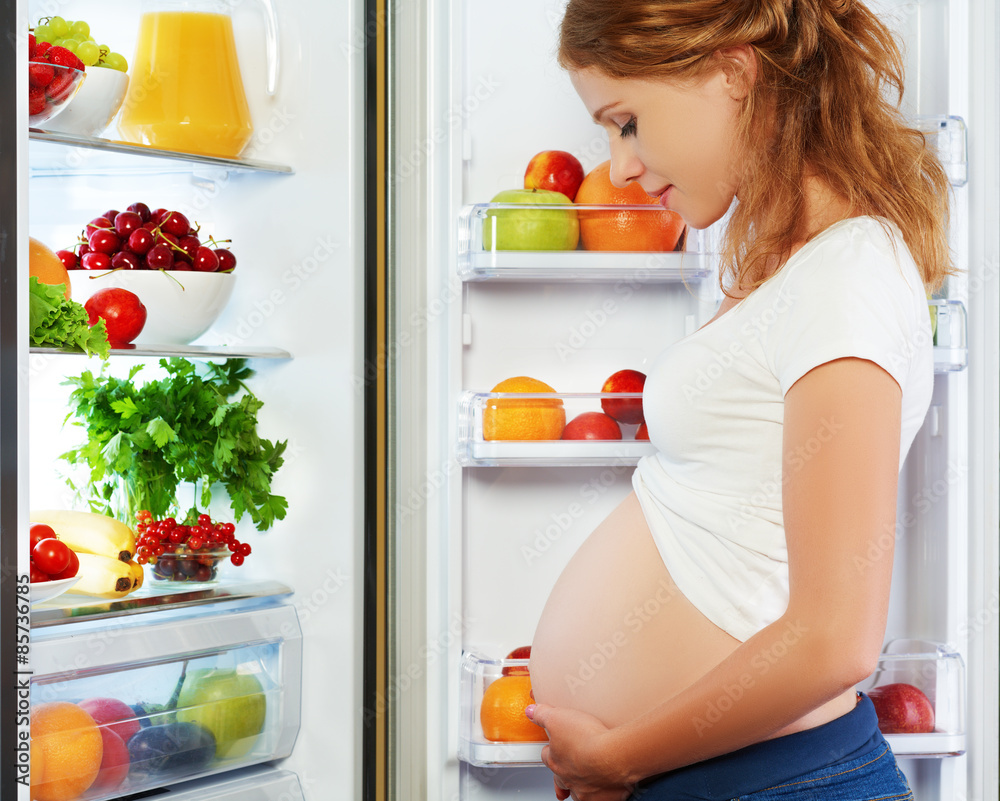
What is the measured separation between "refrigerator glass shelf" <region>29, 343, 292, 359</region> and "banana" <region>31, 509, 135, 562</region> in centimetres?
22

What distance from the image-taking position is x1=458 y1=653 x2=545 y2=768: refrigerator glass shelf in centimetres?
125

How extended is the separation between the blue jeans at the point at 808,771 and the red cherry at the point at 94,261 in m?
1.02

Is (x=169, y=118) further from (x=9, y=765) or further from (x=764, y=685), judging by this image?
(x=764, y=685)

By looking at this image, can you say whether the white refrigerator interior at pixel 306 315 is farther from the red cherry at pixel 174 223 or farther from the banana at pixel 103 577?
the banana at pixel 103 577

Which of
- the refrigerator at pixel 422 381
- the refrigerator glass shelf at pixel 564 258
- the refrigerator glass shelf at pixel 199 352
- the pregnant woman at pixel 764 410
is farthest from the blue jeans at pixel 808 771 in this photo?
the refrigerator glass shelf at pixel 199 352

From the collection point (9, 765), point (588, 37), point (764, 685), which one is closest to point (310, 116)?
point (588, 37)

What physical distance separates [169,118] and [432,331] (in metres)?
0.49

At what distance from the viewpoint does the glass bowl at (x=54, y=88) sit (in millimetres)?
1084

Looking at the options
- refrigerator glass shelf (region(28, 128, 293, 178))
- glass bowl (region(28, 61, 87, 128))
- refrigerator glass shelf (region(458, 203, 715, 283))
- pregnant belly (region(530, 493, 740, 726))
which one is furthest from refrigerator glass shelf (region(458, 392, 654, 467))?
glass bowl (region(28, 61, 87, 128))

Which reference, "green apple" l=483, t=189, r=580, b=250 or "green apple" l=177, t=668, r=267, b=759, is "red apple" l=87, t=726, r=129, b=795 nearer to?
"green apple" l=177, t=668, r=267, b=759

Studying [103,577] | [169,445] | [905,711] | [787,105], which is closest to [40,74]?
[169,445]

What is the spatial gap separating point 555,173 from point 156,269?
0.59 m

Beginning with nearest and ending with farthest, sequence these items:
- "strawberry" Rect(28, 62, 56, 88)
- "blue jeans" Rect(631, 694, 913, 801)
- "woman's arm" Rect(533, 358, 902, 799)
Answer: "woman's arm" Rect(533, 358, 902, 799), "blue jeans" Rect(631, 694, 913, 801), "strawberry" Rect(28, 62, 56, 88)

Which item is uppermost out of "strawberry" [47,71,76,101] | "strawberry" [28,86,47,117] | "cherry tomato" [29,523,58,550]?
"strawberry" [47,71,76,101]
